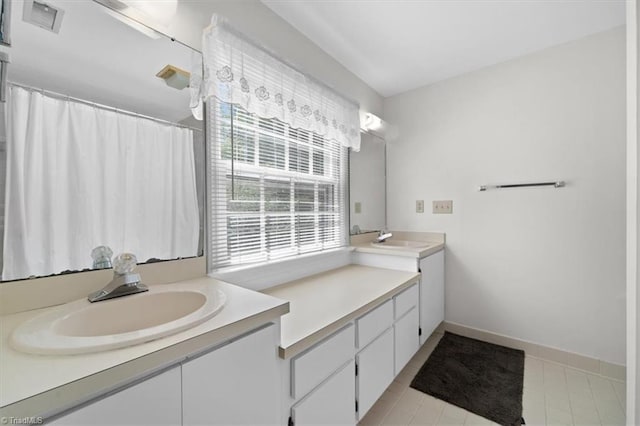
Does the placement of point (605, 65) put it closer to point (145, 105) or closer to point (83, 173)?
point (145, 105)

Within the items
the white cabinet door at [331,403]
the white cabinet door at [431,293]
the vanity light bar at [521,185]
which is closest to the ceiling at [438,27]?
the vanity light bar at [521,185]

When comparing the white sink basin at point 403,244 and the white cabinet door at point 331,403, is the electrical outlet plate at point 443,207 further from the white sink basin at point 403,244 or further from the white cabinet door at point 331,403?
the white cabinet door at point 331,403

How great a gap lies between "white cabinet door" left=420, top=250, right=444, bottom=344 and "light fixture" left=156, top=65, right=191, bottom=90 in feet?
6.35

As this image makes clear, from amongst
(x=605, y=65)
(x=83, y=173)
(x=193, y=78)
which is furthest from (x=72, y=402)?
(x=605, y=65)

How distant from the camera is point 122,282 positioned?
0.97 metres

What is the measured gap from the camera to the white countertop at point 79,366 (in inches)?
18.7

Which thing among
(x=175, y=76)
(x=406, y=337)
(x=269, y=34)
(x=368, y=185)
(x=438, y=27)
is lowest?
(x=406, y=337)

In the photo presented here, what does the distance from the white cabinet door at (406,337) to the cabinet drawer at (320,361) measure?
0.56m

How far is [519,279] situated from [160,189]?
9.04 ft

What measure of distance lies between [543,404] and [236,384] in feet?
6.60

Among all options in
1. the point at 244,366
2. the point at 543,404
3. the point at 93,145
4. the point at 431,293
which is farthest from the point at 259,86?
the point at 543,404

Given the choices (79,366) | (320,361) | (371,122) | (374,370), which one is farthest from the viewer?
(371,122)

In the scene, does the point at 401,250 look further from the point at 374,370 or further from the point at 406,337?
the point at 374,370

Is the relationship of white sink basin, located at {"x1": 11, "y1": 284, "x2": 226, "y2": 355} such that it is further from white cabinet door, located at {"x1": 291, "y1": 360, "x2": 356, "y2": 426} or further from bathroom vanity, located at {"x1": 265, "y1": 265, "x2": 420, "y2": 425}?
white cabinet door, located at {"x1": 291, "y1": 360, "x2": 356, "y2": 426}
